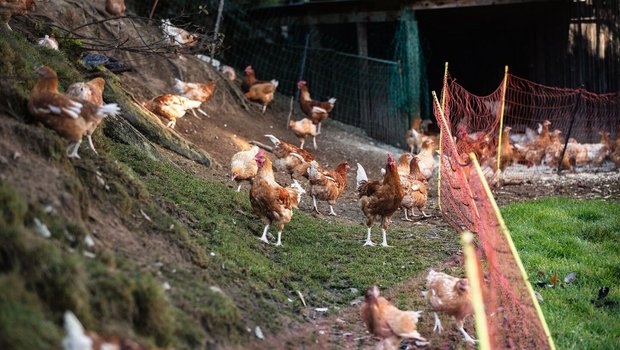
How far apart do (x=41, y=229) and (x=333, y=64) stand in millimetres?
14864

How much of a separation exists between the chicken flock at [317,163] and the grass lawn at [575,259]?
3.96 feet

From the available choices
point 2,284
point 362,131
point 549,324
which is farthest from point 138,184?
point 362,131

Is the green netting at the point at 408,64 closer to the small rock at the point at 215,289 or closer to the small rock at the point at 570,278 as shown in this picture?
the small rock at the point at 570,278

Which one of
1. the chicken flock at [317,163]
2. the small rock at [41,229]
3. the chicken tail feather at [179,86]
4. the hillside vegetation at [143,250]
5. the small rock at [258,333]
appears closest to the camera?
the hillside vegetation at [143,250]

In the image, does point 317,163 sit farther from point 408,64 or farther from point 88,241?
point 408,64

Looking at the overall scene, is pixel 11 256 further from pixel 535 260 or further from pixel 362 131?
pixel 362 131

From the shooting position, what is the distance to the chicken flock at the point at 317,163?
6.17 m

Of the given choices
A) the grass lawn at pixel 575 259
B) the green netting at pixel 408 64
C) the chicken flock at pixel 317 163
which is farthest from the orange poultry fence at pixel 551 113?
the grass lawn at pixel 575 259

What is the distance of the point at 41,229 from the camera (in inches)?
198

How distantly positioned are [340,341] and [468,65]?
63.3 feet

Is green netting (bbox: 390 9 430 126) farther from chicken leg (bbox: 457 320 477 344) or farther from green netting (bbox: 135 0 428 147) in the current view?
chicken leg (bbox: 457 320 477 344)

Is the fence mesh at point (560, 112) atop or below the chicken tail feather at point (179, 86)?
below

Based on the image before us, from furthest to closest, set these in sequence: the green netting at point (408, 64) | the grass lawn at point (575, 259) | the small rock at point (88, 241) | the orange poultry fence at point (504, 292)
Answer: the green netting at point (408, 64), the grass lawn at point (575, 259), the orange poultry fence at point (504, 292), the small rock at point (88, 241)

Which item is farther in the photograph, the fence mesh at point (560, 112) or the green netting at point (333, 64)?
the green netting at point (333, 64)
